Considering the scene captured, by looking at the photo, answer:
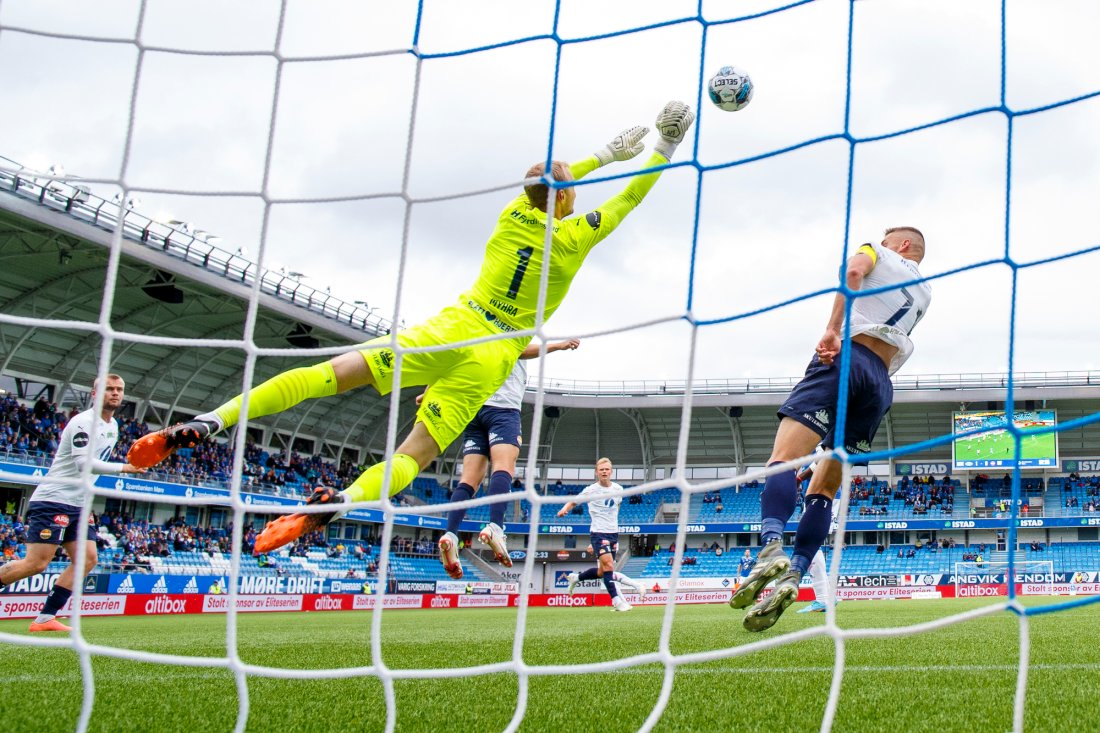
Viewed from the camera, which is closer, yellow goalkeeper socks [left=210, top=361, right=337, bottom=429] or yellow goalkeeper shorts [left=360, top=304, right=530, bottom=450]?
yellow goalkeeper socks [left=210, top=361, right=337, bottom=429]

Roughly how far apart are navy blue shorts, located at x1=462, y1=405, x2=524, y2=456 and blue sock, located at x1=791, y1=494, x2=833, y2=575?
8.48ft

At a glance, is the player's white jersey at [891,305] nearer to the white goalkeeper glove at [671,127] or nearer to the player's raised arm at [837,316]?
the player's raised arm at [837,316]

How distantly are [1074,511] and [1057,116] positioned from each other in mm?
32838

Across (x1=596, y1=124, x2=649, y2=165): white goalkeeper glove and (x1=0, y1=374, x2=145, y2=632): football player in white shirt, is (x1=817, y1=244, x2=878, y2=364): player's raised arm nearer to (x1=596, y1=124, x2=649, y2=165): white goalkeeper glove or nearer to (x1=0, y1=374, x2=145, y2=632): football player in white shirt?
(x1=596, y1=124, x2=649, y2=165): white goalkeeper glove

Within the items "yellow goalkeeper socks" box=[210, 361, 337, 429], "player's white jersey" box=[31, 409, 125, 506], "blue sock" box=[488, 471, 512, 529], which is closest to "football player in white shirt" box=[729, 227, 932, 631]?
"yellow goalkeeper socks" box=[210, 361, 337, 429]

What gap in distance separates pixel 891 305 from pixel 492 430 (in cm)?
313

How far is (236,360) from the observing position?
2788 centimetres

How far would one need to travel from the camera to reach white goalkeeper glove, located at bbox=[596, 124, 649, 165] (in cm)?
456

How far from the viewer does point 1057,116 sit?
340 cm

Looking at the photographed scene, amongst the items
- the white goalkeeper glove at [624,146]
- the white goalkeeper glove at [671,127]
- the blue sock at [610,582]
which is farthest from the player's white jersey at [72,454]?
the blue sock at [610,582]

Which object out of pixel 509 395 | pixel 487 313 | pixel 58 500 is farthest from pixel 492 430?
pixel 58 500

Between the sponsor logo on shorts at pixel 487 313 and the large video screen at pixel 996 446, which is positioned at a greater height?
the large video screen at pixel 996 446

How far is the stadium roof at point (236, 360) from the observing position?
66.3ft

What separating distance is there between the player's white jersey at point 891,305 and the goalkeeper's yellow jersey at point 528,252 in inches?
48.1
